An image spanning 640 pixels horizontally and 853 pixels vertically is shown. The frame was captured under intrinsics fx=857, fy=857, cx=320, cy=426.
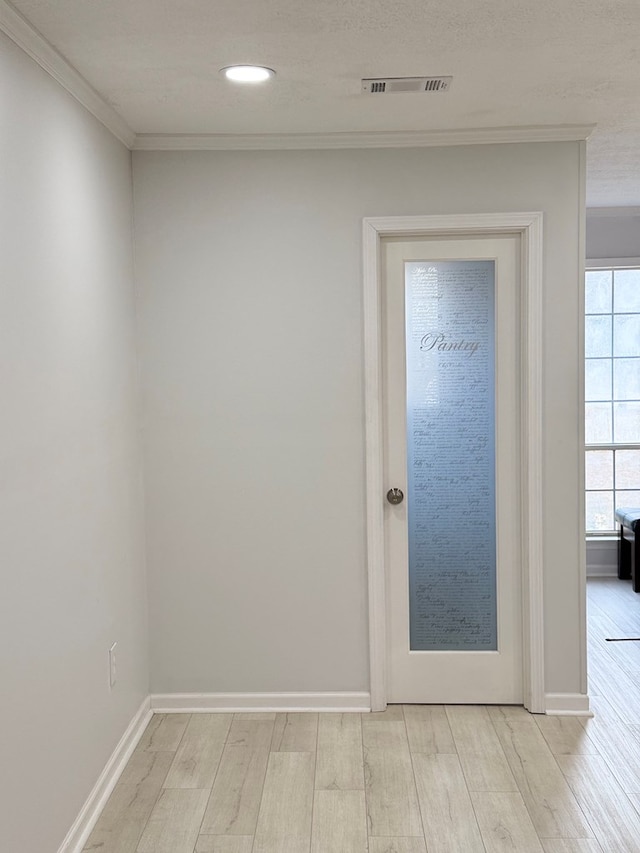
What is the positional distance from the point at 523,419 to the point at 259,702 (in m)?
1.64

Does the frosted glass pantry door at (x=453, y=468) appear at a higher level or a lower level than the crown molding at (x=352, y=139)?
lower

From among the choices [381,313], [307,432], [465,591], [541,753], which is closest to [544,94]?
[381,313]

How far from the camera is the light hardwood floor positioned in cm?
266

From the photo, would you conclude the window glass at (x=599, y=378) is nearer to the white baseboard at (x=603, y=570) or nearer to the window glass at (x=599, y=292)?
the window glass at (x=599, y=292)

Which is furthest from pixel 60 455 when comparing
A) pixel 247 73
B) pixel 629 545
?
pixel 629 545

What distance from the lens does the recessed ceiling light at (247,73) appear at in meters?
2.63

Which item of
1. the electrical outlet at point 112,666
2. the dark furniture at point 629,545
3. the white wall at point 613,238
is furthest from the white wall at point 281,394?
the white wall at point 613,238

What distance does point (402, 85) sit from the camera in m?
2.82

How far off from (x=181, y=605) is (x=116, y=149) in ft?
6.13

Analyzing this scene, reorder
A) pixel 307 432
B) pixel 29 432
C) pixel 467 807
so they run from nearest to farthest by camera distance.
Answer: pixel 29 432
pixel 467 807
pixel 307 432

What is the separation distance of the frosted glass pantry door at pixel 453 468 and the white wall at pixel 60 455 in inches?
44.0

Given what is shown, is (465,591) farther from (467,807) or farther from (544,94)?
(544,94)

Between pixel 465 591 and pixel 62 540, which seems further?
pixel 465 591

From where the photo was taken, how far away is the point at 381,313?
360cm
